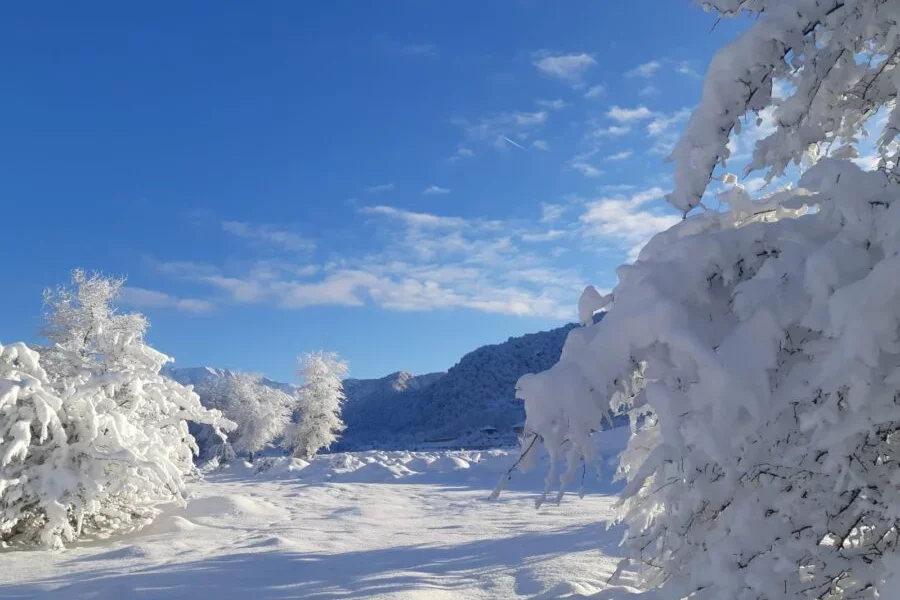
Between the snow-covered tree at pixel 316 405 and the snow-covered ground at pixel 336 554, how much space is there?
2148 cm

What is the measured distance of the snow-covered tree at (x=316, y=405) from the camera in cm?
3234

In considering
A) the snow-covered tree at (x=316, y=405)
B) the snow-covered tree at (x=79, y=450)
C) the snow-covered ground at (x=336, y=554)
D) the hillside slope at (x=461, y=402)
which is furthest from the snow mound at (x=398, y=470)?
the hillside slope at (x=461, y=402)

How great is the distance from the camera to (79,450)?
6703mm

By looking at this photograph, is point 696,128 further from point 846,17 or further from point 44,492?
point 44,492

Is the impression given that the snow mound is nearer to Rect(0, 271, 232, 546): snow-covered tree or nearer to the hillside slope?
Rect(0, 271, 232, 546): snow-covered tree

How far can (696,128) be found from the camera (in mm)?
2613

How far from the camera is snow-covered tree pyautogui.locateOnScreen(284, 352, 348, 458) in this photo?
3234 cm

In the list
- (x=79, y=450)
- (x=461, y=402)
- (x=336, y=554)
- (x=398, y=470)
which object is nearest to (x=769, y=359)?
(x=336, y=554)

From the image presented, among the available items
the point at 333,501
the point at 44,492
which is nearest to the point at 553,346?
the point at 333,501

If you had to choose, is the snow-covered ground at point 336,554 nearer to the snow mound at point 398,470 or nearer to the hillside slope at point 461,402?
the snow mound at point 398,470

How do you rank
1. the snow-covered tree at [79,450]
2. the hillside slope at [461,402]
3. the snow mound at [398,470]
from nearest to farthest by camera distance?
the snow-covered tree at [79,450] < the snow mound at [398,470] < the hillside slope at [461,402]

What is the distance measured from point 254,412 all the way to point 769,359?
35379 millimetres

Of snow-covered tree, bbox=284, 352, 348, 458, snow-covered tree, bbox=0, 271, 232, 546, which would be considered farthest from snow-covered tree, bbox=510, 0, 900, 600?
snow-covered tree, bbox=284, 352, 348, 458

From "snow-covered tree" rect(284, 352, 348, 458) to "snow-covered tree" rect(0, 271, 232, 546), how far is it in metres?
24.5
